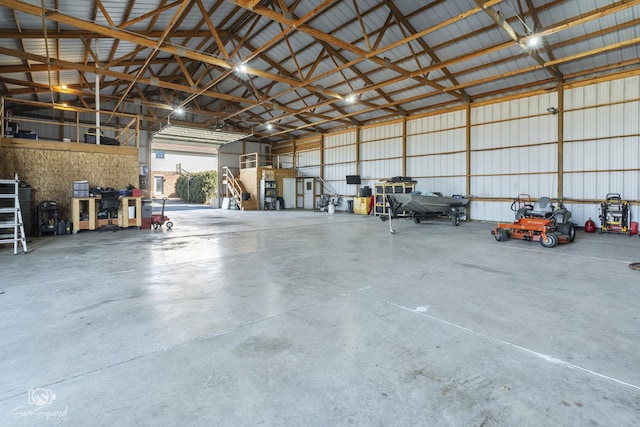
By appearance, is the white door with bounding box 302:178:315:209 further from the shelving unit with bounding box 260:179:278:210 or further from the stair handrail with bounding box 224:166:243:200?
the stair handrail with bounding box 224:166:243:200

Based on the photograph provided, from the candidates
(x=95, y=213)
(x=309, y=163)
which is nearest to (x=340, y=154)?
(x=309, y=163)

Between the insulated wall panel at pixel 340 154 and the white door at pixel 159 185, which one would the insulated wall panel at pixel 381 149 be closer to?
the insulated wall panel at pixel 340 154

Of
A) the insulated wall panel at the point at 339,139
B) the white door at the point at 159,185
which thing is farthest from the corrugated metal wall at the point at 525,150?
the white door at the point at 159,185

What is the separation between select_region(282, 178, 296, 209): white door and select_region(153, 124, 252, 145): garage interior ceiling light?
4.12m

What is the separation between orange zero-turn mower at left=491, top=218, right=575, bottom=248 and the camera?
654cm

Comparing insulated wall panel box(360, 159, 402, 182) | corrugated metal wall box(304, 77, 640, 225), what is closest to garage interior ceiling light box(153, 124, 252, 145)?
insulated wall panel box(360, 159, 402, 182)

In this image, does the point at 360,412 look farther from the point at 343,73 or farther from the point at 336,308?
the point at 343,73

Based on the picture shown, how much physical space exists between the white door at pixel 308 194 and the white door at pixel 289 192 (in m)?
0.82

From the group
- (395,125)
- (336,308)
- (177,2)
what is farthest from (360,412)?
(395,125)

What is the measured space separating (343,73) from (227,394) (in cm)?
1273

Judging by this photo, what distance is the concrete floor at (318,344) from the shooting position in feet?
5.23

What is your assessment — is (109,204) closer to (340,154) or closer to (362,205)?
(362,205)

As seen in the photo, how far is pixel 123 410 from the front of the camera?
1.57 meters

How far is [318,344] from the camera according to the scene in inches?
89.7
